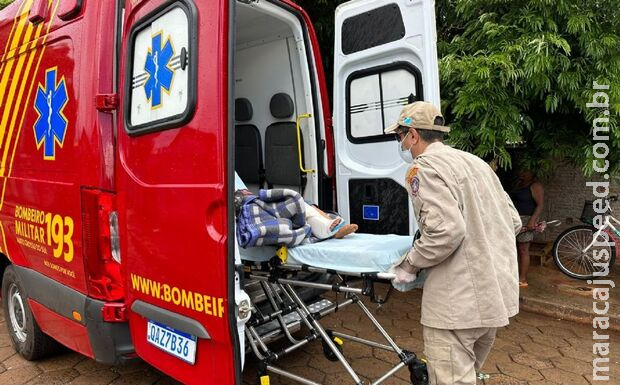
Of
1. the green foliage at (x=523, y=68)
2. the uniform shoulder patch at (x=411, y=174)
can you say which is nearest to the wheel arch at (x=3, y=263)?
the uniform shoulder patch at (x=411, y=174)

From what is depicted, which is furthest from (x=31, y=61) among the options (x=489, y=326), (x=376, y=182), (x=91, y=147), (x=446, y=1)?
(x=446, y=1)

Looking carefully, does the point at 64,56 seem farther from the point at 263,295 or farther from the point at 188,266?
the point at 263,295

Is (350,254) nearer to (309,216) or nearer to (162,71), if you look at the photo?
(309,216)

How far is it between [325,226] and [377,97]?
47.8 inches

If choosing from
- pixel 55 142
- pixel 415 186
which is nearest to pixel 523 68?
pixel 415 186

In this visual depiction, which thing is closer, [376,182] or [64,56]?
[64,56]

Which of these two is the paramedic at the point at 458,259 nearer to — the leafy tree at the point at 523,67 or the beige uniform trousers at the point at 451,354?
the beige uniform trousers at the point at 451,354

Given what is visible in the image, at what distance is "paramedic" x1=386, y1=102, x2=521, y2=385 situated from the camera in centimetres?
188

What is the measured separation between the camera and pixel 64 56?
2578 mm

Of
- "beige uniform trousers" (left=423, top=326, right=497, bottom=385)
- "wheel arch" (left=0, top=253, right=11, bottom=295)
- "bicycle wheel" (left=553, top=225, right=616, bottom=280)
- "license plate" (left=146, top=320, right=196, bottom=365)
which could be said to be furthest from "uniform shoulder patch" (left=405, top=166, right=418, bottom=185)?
"bicycle wheel" (left=553, top=225, right=616, bottom=280)

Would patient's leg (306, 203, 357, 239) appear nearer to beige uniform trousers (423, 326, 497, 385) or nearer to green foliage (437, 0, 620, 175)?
beige uniform trousers (423, 326, 497, 385)

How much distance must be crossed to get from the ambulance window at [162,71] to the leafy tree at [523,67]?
7.14ft

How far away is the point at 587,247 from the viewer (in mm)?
5195

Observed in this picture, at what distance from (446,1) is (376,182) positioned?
1921 mm
